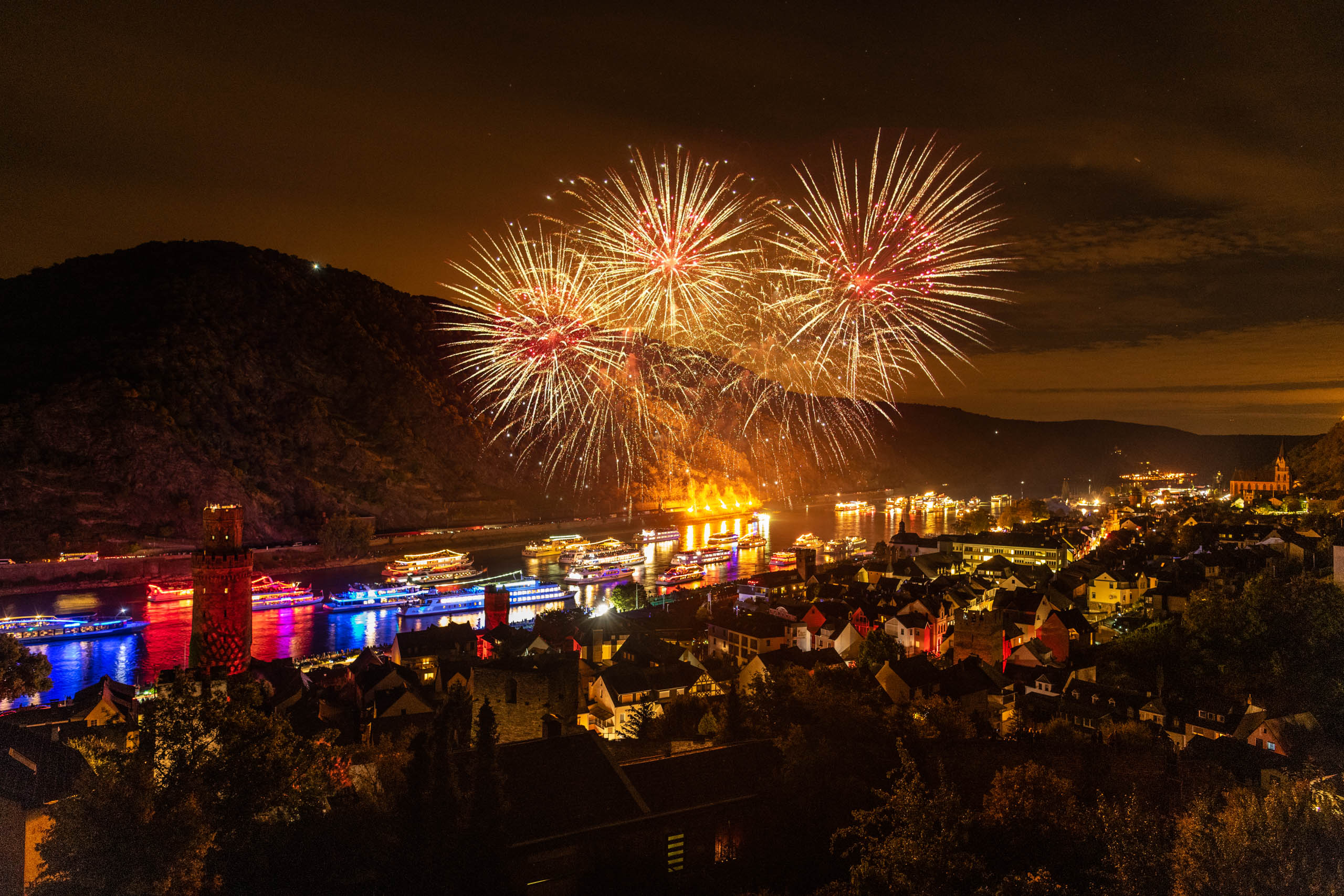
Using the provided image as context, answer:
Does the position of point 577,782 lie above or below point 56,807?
below

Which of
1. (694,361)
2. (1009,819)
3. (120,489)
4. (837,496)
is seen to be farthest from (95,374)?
(837,496)

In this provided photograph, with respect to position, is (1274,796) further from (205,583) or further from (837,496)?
(837,496)

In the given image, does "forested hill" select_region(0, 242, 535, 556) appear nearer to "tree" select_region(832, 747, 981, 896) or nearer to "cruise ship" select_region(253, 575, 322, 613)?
"cruise ship" select_region(253, 575, 322, 613)

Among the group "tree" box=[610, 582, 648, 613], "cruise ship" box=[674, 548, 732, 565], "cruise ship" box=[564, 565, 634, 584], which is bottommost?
"cruise ship" box=[564, 565, 634, 584]

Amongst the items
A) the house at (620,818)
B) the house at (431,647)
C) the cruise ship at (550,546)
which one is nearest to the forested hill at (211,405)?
the cruise ship at (550,546)

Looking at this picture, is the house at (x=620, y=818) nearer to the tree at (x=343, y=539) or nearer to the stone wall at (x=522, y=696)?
the stone wall at (x=522, y=696)

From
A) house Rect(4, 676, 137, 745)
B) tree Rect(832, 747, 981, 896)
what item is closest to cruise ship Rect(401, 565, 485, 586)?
house Rect(4, 676, 137, 745)

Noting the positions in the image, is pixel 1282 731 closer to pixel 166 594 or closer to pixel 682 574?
pixel 682 574
